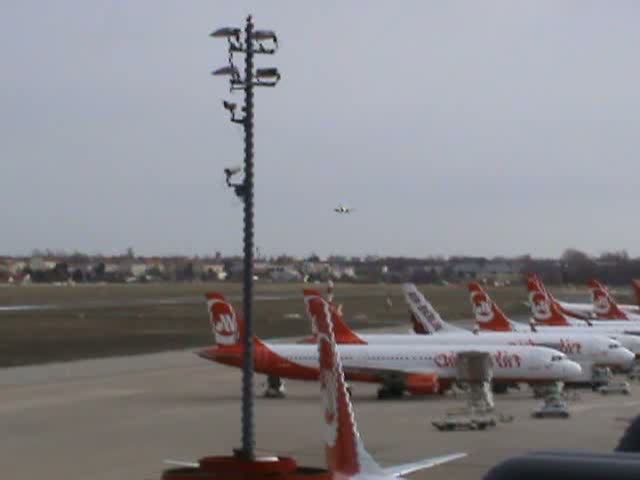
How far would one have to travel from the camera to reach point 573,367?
6006 centimetres

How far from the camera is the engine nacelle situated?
194 feet

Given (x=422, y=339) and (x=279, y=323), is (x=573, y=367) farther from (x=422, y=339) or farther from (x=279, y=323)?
(x=279, y=323)

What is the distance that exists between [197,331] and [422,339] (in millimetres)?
46639

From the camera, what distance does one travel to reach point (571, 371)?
59750 millimetres

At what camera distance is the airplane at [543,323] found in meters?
76.1

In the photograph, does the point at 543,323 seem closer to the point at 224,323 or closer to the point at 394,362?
the point at 394,362

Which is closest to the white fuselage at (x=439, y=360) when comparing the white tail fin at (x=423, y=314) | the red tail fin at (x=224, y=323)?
the red tail fin at (x=224, y=323)

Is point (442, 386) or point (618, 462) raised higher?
point (618, 462)

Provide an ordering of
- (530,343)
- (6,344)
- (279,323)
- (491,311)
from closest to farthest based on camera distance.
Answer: (530,343) → (491,311) → (6,344) → (279,323)

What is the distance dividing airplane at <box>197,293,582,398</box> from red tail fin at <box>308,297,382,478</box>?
38.4 meters

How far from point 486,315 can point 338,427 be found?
61967 mm

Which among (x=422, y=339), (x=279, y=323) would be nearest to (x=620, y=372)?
(x=422, y=339)

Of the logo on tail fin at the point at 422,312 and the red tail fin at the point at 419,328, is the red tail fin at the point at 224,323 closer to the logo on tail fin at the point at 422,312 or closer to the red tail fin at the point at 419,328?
the logo on tail fin at the point at 422,312

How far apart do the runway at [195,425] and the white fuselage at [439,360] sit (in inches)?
58.9
